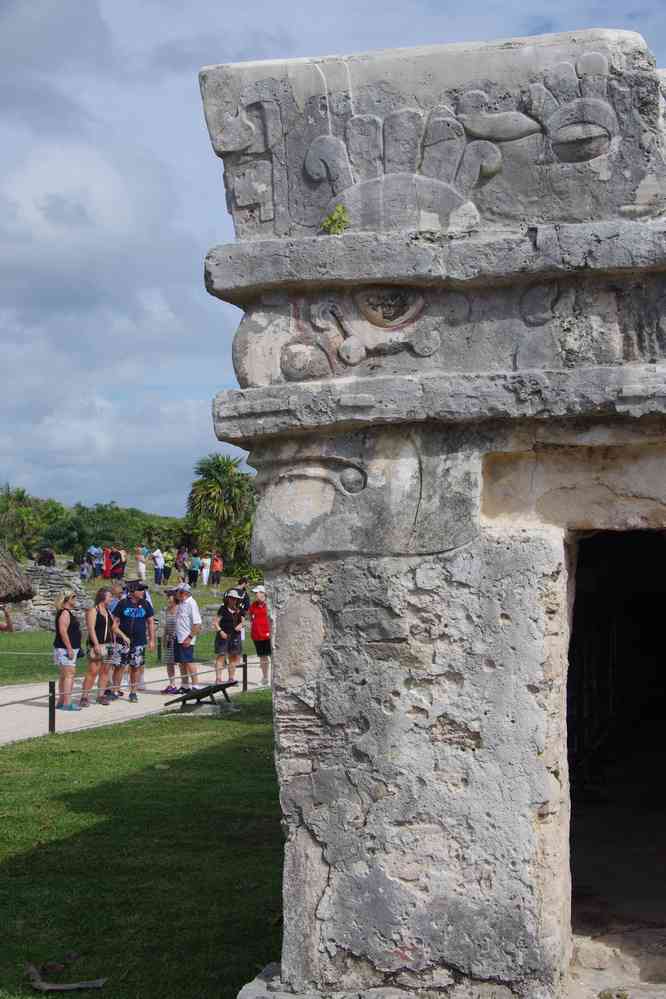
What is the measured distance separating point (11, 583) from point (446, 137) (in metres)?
9.20

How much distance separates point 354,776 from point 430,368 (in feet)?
4.21

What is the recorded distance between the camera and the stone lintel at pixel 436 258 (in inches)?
139

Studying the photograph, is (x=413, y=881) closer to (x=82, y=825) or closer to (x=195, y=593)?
(x=82, y=825)

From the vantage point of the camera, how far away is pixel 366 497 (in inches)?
145

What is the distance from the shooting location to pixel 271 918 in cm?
525

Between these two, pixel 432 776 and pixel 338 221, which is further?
pixel 338 221

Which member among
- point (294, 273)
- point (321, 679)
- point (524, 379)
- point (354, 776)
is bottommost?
point (354, 776)

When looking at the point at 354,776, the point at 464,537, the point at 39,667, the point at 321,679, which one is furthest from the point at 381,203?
the point at 39,667

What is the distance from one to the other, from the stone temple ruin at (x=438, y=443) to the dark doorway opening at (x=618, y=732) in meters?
1.03

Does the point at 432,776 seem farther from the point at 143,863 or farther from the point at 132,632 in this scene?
the point at 132,632

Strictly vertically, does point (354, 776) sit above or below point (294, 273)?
below

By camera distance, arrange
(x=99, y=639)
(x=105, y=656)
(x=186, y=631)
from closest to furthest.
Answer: (x=99, y=639)
(x=105, y=656)
(x=186, y=631)

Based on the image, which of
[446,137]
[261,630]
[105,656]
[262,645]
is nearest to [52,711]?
[105,656]

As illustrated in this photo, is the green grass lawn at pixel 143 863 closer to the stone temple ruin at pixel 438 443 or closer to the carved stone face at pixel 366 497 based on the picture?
the stone temple ruin at pixel 438 443
